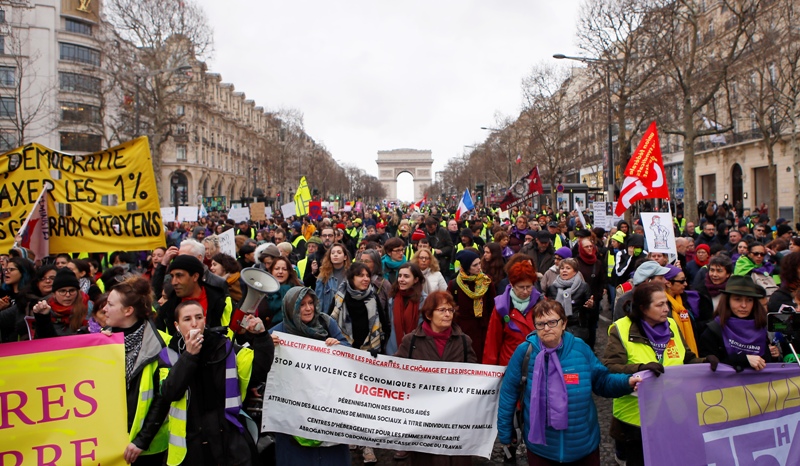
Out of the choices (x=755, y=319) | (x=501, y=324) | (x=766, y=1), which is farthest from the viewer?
(x=766, y=1)

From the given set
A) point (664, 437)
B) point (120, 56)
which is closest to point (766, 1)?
point (664, 437)

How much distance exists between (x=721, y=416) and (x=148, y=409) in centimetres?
328

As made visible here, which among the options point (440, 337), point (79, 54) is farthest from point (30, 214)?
point (79, 54)

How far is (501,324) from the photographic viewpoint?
503 cm

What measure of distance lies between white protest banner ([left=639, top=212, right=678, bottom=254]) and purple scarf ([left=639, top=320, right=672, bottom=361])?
14.4 feet

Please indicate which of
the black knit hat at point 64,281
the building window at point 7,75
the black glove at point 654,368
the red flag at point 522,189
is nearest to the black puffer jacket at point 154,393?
the black knit hat at point 64,281

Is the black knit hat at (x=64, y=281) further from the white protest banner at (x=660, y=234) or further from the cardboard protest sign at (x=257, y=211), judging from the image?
the cardboard protest sign at (x=257, y=211)

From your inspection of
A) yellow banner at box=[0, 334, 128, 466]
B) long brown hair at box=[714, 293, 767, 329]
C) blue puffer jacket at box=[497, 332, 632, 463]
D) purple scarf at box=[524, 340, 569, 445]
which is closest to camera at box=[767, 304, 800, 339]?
long brown hair at box=[714, 293, 767, 329]

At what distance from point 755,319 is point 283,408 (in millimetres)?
3101

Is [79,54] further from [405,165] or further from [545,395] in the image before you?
[405,165]

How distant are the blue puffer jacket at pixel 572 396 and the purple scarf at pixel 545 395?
0.05 metres

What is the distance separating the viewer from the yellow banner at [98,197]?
554cm

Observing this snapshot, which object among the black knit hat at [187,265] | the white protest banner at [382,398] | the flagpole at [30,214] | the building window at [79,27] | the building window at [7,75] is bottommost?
the white protest banner at [382,398]

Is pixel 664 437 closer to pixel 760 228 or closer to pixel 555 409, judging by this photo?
pixel 555 409
